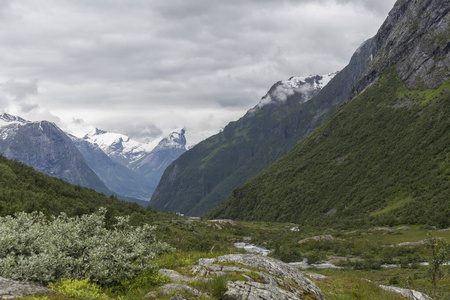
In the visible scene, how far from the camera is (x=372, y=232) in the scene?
9362 cm

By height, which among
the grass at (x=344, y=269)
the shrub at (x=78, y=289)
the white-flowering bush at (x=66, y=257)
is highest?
the white-flowering bush at (x=66, y=257)

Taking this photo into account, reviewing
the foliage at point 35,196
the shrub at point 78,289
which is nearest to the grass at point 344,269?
the shrub at point 78,289

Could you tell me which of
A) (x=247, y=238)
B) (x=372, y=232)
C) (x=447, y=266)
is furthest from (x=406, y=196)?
(x=447, y=266)

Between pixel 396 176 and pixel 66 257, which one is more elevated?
pixel 396 176

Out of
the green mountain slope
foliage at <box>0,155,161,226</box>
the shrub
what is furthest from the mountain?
the shrub

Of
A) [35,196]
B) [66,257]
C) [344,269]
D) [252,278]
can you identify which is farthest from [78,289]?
[344,269]

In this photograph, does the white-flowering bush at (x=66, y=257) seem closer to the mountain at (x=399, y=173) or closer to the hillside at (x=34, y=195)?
the hillside at (x=34, y=195)

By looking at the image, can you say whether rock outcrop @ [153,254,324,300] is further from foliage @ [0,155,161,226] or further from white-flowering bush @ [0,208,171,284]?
foliage @ [0,155,161,226]

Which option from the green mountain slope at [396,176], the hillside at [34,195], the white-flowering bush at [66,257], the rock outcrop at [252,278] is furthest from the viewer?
the green mountain slope at [396,176]

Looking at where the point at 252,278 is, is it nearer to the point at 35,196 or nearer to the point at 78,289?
the point at 78,289

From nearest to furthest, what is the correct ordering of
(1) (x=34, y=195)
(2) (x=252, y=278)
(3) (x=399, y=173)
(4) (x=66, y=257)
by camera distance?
(4) (x=66, y=257)
(2) (x=252, y=278)
(1) (x=34, y=195)
(3) (x=399, y=173)

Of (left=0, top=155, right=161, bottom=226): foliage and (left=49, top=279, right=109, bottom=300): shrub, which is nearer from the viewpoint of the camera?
(left=49, top=279, right=109, bottom=300): shrub

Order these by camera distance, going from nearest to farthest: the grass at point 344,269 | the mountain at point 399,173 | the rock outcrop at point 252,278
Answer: the rock outcrop at point 252,278 < the grass at point 344,269 < the mountain at point 399,173

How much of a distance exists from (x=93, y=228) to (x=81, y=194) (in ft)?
229
